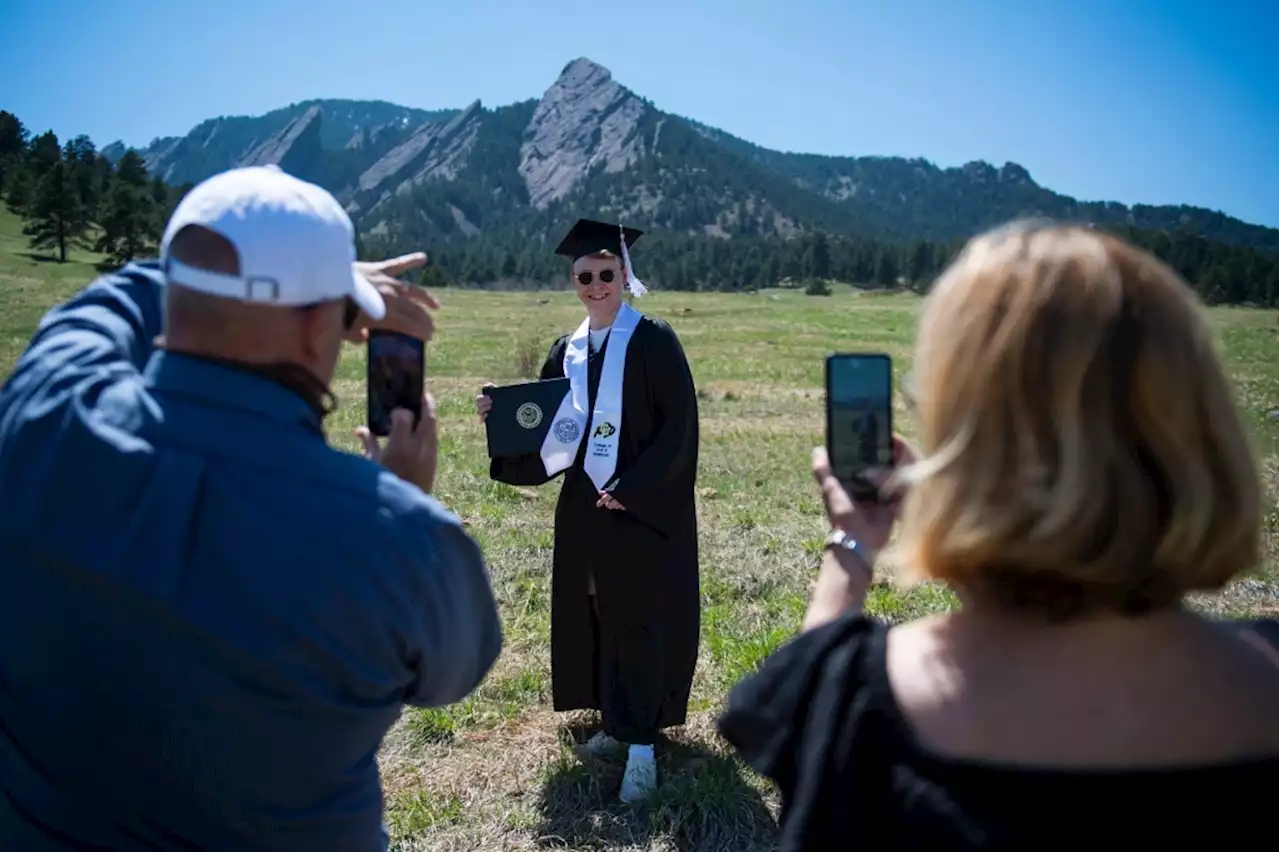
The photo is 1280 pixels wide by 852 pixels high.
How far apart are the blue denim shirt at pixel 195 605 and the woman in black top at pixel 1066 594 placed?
705 mm

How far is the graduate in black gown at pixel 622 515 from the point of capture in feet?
14.4

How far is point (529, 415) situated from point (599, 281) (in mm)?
687

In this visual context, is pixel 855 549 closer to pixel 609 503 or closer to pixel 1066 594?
pixel 1066 594

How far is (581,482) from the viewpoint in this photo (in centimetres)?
448

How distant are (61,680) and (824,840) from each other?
3.92 feet

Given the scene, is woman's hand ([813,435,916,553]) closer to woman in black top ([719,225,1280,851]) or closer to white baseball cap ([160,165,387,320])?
woman in black top ([719,225,1280,851])

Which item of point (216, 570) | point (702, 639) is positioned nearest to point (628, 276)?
point (702, 639)

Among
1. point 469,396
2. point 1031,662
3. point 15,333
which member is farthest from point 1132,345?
point 15,333

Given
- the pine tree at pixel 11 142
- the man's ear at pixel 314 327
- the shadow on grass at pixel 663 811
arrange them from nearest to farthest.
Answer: the man's ear at pixel 314 327, the shadow on grass at pixel 663 811, the pine tree at pixel 11 142

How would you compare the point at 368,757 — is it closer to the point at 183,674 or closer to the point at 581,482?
the point at 183,674

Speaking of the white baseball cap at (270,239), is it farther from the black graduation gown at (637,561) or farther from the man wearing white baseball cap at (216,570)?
the black graduation gown at (637,561)

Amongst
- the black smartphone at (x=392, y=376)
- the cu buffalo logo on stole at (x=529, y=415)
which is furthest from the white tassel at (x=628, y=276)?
the black smartphone at (x=392, y=376)

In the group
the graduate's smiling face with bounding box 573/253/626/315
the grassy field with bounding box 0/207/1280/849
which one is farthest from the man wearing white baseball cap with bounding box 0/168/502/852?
the graduate's smiling face with bounding box 573/253/626/315

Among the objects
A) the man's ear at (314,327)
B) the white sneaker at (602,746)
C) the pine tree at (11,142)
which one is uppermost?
the pine tree at (11,142)
